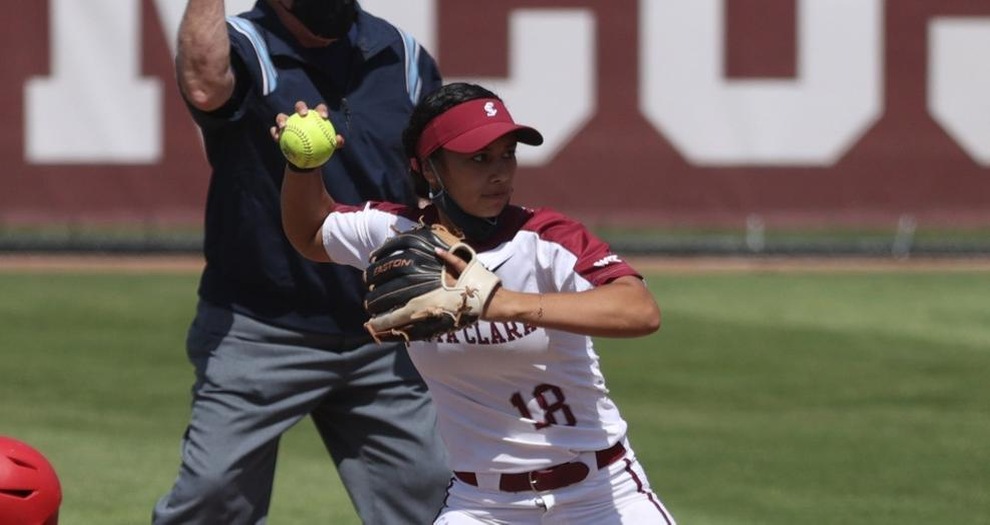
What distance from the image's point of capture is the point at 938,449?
866cm

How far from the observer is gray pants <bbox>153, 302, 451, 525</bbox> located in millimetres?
5387

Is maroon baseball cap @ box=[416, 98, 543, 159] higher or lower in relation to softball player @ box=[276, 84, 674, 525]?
higher

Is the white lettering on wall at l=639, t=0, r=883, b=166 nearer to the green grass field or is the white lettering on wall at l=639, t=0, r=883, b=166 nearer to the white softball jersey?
the green grass field

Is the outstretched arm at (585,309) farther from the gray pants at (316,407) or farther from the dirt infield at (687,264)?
the dirt infield at (687,264)

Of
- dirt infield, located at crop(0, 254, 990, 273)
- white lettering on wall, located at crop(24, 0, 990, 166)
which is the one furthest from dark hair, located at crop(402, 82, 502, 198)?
white lettering on wall, located at crop(24, 0, 990, 166)

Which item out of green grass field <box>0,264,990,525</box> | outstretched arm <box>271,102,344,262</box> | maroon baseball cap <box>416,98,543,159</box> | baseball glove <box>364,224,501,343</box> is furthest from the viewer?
green grass field <box>0,264,990,525</box>

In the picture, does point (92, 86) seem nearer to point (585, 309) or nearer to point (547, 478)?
point (547, 478)

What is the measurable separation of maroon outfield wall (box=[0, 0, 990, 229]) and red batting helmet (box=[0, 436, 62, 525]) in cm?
1178

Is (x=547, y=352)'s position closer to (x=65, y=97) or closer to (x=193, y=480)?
(x=193, y=480)

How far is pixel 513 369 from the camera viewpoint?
177 inches

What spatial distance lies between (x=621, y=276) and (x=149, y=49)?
39.0ft

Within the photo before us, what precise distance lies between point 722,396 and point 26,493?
6.60 meters

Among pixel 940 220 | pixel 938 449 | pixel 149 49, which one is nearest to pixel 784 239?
pixel 940 220

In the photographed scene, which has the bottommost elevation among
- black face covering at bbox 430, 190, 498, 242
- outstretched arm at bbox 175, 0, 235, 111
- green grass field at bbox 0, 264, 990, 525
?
green grass field at bbox 0, 264, 990, 525
